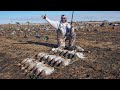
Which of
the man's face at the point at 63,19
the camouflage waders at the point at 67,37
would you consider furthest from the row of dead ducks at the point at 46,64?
the man's face at the point at 63,19

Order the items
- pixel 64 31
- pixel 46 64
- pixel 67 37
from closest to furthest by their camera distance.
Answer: pixel 46 64, pixel 64 31, pixel 67 37

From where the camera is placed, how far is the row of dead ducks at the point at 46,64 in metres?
10.1

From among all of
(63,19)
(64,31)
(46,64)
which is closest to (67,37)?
(64,31)

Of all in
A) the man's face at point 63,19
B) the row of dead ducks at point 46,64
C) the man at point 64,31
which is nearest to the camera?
the row of dead ducks at point 46,64

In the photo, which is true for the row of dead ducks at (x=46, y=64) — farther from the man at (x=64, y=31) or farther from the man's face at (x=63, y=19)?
the man's face at (x=63, y=19)

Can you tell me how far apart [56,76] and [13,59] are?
4545mm

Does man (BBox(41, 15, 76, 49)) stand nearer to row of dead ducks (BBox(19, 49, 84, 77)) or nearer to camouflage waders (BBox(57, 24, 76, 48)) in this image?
camouflage waders (BBox(57, 24, 76, 48))

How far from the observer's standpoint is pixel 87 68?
1053cm

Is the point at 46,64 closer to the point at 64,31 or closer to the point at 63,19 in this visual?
the point at 64,31

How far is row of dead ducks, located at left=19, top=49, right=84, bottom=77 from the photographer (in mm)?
10141

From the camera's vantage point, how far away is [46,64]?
11094mm

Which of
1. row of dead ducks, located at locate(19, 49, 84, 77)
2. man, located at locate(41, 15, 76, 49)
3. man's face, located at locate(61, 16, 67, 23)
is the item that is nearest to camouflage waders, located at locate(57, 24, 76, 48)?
man, located at locate(41, 15, 76, 49)

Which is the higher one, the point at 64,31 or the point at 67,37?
the point at 64,31
